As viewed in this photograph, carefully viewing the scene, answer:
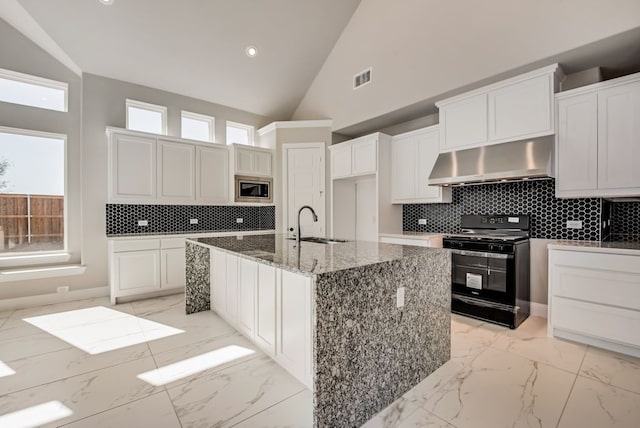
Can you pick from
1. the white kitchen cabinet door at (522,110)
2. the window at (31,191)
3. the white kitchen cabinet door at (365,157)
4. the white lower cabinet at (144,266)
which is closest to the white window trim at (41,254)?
the window at (31,191)

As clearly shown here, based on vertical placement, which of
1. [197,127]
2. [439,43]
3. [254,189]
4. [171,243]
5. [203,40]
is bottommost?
[171,243]

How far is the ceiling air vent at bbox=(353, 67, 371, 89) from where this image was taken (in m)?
4.48

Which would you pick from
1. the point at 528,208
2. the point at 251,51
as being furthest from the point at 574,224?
the point at 251,51

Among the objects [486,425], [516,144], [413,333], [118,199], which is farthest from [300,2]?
[486,425]

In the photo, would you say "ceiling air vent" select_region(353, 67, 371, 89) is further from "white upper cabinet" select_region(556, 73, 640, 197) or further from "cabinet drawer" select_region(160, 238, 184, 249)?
"cabinet drawer" select_region(160, 238, 184, 249)

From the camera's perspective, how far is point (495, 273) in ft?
10.2

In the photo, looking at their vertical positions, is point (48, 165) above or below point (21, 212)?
above

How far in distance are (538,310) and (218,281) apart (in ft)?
11.8

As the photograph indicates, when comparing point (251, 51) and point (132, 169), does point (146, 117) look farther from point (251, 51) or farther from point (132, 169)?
point (251, 51)

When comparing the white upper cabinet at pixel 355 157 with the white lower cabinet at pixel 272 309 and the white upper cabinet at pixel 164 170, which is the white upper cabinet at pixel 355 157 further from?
the white lower cabinet at pixel 272 309

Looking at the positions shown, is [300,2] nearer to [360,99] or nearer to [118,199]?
[360,99]

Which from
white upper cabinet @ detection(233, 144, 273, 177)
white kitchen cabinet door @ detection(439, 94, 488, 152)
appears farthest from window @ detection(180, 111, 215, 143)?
white kitchen cabinet door @ detection(439, 94, 488, 152)

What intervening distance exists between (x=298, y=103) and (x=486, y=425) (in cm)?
550

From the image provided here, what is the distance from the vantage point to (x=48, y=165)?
4078 millimetres
